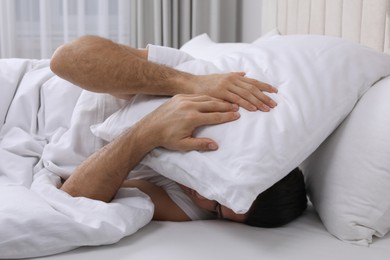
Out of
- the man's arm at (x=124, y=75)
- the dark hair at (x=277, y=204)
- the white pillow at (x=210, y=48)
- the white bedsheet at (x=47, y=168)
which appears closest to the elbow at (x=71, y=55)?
the man's arm at (x=124, y=75)

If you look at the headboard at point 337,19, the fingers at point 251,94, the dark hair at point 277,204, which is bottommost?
the dark hair at point 277,204

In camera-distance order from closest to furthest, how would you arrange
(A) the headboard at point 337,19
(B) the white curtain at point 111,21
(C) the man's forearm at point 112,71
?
(C) the man's forearm at point 112,71
(A) the headboard at point 337,19
(B) the white curtain at point 111,21

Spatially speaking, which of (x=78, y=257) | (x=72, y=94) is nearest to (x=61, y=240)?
(x=78, y=257)

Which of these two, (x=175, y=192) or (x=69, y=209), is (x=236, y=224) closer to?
(x=175, y=192)

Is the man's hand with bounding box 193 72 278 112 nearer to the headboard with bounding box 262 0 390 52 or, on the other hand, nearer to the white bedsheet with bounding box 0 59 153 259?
the white bedsheet with bounding box 0 59 153 259

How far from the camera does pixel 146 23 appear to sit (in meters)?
3.21

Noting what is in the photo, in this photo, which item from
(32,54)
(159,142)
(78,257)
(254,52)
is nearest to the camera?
(78,257)

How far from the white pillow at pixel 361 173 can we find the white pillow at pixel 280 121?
4 centimetres

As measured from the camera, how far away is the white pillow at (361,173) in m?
0.99

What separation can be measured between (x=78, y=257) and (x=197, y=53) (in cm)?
125

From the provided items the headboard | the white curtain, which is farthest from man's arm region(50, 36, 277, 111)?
the white curtain

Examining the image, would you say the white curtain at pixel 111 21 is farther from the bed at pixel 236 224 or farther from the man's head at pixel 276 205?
the man's head at pixel 276 205

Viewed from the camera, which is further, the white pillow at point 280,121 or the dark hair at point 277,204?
the dark hair at point 277,204

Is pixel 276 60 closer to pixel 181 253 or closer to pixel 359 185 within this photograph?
pixel 359 185
